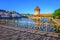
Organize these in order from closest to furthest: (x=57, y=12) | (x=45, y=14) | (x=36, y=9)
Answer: (x=57, y=12) < (x=45, y=14) < (x=36, y=9)

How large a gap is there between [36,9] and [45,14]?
3193 cm

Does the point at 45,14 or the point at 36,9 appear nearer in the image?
the point at 45,14

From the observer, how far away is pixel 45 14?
136375mm

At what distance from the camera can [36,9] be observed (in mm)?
166875

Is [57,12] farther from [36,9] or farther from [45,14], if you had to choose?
[36,9]

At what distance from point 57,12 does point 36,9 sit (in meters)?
95.0

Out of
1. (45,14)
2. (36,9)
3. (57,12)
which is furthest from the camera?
(36,9)

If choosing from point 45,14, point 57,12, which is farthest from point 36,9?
point 57,12

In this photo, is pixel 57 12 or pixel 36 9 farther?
pixel 36 9

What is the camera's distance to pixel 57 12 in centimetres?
7244

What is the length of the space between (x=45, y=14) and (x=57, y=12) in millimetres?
63957

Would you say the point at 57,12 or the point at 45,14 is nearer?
the point at 57,12
